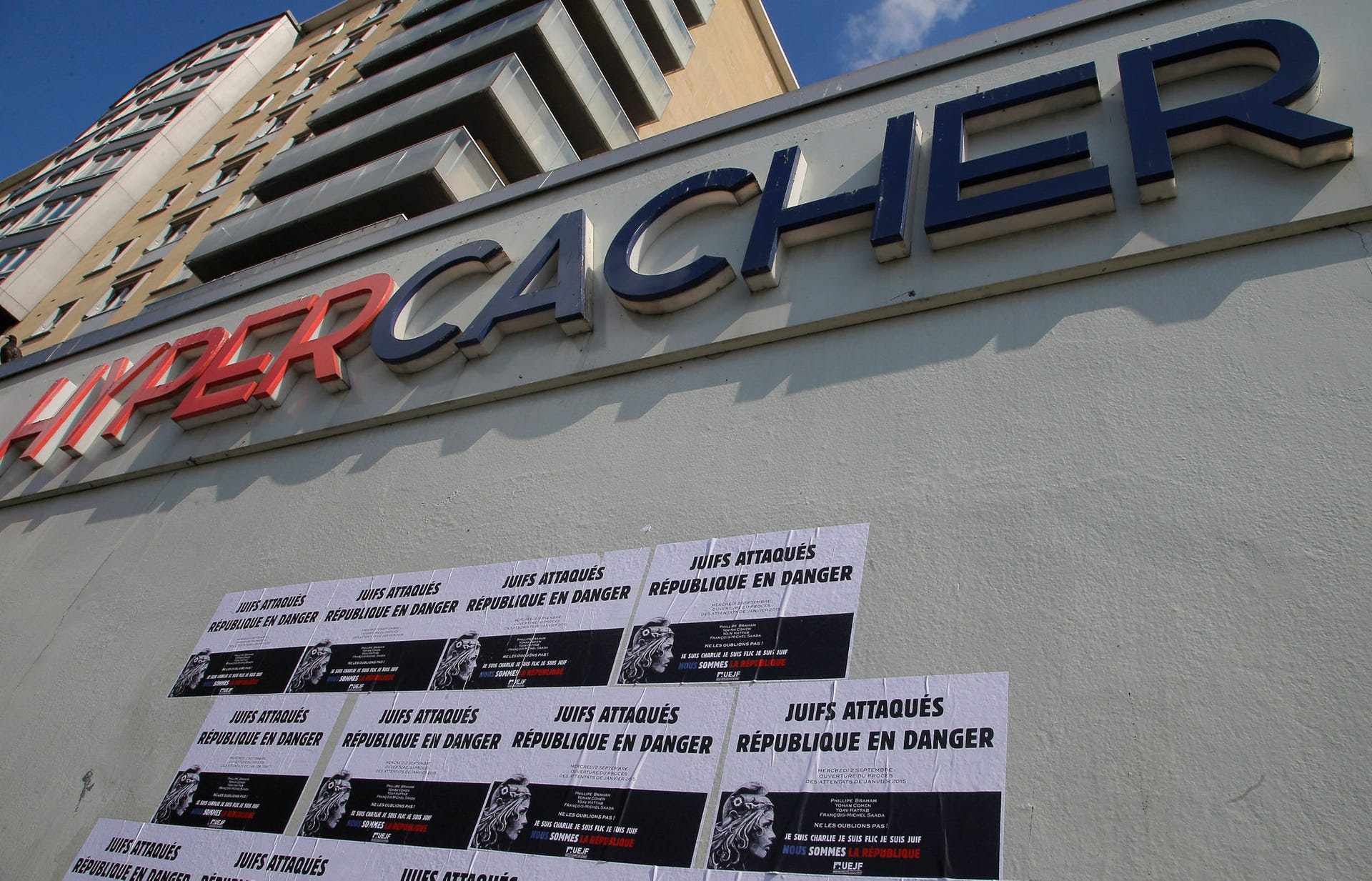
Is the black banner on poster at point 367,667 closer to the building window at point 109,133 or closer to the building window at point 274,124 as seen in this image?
the building window at point 274,124

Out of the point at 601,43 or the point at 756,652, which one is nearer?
the point at 756,652

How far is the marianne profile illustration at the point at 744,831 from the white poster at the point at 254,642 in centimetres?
349

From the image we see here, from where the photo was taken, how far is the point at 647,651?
191 inches

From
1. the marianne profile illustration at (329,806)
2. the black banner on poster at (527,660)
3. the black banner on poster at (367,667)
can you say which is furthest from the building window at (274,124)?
the marianne profile illustration at (329,806)

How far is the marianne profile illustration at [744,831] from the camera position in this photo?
386cm

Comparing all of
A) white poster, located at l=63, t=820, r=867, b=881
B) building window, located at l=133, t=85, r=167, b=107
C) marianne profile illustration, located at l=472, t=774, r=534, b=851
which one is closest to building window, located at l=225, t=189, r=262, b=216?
building window, located at l=133, t=85, r=167, b=107

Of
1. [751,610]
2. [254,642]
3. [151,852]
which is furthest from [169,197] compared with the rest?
A: [751,610]

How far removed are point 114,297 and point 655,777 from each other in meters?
21.7

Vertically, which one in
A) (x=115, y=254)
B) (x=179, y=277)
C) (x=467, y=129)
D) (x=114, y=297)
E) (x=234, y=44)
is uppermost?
(x=234, y=44)

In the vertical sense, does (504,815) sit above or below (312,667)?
below

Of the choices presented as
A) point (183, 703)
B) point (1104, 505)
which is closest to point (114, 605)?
point (183, 703)

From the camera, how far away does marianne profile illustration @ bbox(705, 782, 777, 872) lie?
152 inches

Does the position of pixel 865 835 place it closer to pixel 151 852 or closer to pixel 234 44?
pixel 151 852

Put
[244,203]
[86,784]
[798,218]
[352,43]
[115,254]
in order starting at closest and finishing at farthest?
[86,784] → [798,218] → [244,203] → [115,254] → [352,43]
